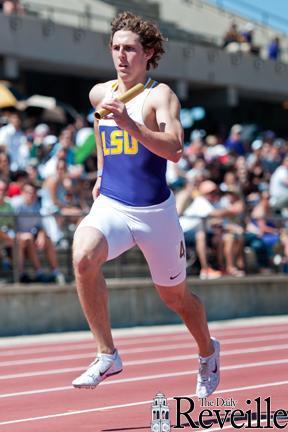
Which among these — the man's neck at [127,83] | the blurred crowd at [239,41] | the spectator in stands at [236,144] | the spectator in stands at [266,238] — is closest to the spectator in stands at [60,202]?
the spectator in stands at [266,238]

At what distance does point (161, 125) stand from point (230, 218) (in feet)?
36.7

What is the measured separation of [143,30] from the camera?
7543mm

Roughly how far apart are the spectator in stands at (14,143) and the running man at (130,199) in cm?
1087

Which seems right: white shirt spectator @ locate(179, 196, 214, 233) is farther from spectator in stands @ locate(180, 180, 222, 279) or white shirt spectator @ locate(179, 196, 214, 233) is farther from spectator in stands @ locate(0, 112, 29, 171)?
spectator in stands @ locate(0, 112, 29, 171)

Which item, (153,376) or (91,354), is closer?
(153,376)

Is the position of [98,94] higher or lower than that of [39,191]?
higher

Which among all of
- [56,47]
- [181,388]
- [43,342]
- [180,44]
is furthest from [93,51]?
[181,388]

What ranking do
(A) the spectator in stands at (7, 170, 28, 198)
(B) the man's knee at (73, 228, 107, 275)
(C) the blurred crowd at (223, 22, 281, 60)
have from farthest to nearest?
(C) the blurred crowd at (223, 22, 281, 60)
(A) the spectator in stands at (7, 170, 28, 198)
(B) the man's knee at (73, 228, 107, 275)

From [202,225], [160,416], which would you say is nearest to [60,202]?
[202,225]

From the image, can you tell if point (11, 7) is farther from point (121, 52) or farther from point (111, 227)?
point (111, 227)

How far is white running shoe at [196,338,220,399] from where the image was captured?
783cm

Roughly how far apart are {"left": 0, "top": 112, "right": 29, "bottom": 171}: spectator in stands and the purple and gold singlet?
10941mm

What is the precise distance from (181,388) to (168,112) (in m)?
2.69

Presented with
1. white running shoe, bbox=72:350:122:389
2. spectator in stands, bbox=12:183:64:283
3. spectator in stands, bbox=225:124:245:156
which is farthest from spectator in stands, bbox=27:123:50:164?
white running shoe, bbox=72:350:122:389
